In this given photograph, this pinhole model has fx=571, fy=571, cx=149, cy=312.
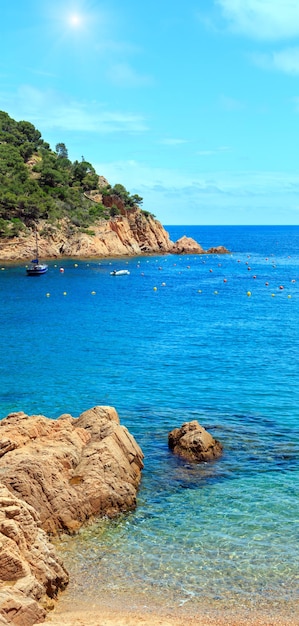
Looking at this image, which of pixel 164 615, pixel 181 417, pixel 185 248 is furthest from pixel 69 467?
pixel 185 248

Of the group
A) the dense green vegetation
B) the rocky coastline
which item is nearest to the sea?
the rocky coastline

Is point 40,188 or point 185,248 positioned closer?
point 40,188

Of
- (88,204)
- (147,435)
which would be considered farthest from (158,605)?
(88,204)

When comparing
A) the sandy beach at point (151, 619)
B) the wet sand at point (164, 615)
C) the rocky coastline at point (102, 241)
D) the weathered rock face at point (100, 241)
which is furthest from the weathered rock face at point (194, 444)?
the weathered rock face at point (100, 241)

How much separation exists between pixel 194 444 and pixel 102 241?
9849cm

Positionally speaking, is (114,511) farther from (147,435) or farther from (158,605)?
(147,435)

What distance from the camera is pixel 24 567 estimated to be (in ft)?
40.7

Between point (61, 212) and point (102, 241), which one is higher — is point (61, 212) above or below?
above

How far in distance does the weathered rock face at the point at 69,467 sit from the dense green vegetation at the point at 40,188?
8387 centimetres

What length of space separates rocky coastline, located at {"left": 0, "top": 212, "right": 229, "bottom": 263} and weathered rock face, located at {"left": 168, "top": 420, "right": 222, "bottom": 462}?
83.0 metres

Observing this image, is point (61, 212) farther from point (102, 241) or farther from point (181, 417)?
point (181, 417)

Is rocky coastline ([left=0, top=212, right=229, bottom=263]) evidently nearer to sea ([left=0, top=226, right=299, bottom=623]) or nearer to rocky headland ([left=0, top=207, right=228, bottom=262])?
rocky headland ([left=0, top=207, right=228, bottom=262])

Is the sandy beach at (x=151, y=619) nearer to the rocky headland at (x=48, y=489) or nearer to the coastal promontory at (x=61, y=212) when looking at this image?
the rocky headland at (x=48, y=489)

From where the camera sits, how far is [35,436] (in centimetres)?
2031
